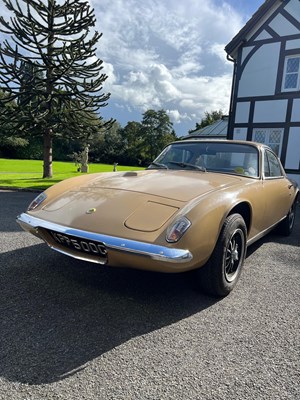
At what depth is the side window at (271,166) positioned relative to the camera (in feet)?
13.2

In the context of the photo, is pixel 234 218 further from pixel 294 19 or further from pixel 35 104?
pixel 35 104

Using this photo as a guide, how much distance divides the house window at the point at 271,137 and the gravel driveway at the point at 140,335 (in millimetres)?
10365

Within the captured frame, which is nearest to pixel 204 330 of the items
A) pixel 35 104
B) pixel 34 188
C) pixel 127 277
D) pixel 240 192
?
pixel 127 277

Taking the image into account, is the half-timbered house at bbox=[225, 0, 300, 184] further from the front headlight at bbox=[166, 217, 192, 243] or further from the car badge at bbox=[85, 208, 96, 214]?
the car badge at bbox=[85, 208, 96, 214]

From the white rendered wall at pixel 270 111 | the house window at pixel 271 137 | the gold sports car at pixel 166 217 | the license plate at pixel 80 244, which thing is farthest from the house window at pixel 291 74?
the license plate at pixel 80 244

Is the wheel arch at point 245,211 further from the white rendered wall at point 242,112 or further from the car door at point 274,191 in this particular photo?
the white rendered wall at point 242,112

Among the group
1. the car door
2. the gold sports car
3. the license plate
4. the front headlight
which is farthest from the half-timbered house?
the license plate

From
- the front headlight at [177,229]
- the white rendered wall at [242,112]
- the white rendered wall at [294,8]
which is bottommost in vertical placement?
the front headlight at [177,229]

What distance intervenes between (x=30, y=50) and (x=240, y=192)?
13955 mm

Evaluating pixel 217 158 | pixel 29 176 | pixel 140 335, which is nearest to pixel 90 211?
pixel 140 335

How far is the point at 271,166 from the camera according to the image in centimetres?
430

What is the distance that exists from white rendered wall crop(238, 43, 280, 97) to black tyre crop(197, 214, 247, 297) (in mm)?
11439

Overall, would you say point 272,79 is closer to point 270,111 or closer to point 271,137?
point 270,111

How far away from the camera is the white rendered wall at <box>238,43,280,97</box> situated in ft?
40.4
